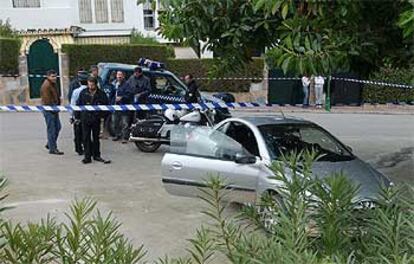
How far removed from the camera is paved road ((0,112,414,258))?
22.6 feet

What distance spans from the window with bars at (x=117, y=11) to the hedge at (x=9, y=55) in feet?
28.8

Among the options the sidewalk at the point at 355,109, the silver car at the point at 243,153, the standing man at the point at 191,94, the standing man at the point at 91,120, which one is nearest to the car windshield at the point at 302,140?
the silver car at the point at 243,153

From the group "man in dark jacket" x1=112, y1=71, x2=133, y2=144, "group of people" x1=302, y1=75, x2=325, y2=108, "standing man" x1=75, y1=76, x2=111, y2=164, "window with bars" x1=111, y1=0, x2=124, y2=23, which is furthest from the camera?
"window with bars" x1=111, y1=0, x2=124, y2=23

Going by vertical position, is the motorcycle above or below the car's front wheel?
below

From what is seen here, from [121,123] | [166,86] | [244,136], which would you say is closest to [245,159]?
[244,136]

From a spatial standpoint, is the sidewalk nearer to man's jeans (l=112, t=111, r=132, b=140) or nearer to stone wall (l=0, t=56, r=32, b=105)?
man's jeans (l=112, t=111, r=132, b=140)

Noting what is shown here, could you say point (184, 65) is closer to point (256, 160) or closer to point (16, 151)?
point (16, 151)

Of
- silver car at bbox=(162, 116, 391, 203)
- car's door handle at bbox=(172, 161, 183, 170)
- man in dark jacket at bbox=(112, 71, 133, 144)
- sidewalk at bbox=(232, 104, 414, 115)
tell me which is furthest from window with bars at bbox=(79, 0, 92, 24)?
car's door handle at bbox=(172, 161, 183, 170)

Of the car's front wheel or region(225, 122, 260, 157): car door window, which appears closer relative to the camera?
the car's front wheel

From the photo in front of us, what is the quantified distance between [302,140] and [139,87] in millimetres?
6688

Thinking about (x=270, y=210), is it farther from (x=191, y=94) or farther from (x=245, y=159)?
(x=191, y=94)

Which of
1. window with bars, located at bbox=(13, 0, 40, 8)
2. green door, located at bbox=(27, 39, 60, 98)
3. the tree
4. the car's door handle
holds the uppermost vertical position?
window with bars, located at bbox=(13, 0, 40, 8)

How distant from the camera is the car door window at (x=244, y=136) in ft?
22.9

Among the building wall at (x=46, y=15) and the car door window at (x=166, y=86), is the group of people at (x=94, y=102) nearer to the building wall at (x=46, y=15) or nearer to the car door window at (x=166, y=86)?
the car door window at (x=166, y=86)
